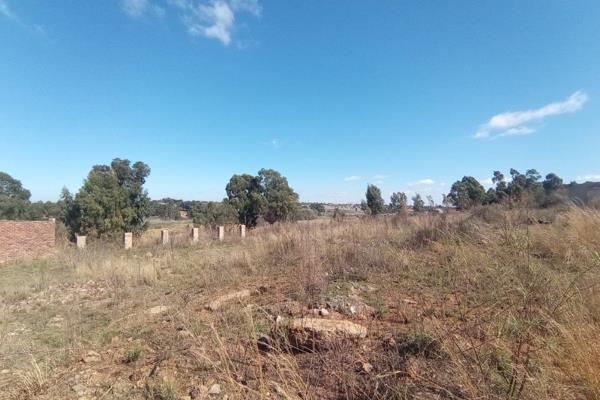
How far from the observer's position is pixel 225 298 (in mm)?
4129

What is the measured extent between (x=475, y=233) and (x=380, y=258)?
5.70ft

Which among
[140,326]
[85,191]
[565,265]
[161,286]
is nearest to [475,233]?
[565,265]

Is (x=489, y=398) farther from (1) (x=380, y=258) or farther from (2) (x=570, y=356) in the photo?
(1) (x=380, y=258)

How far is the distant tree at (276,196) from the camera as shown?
33.5 meters

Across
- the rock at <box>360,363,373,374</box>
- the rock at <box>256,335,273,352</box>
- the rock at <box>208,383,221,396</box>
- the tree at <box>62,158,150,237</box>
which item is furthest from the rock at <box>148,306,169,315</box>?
the tree at <box>62,158,150,237</box>

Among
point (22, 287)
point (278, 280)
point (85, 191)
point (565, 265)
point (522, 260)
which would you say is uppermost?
point (85, 191)

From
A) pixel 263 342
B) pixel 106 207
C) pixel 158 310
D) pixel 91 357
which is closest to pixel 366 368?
pixel 263 342

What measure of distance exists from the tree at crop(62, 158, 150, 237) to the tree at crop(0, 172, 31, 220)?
15.5 meters

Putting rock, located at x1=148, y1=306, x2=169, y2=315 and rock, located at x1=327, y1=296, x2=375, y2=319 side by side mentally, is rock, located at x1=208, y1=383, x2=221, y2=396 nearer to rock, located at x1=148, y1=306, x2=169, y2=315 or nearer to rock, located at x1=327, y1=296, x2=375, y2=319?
rock, located at x1=327, y1=296, x2=375, y2=319

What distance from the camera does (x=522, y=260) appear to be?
2328 millimetres

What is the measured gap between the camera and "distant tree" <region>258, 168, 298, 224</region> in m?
33.5

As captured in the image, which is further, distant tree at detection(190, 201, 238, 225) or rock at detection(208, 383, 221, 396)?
distant tree at detection(190, 201, 238, 225)

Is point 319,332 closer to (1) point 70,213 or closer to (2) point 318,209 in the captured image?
(1) point 70,213

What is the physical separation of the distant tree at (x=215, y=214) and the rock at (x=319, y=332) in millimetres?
29397
